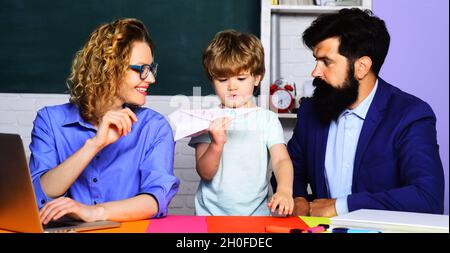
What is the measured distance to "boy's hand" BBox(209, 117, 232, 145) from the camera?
1957 mm

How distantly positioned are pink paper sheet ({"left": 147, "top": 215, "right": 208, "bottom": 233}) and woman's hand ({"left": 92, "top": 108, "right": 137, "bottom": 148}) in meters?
0.27

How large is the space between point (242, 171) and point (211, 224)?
616 millimetres

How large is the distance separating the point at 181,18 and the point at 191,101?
0.48 meters

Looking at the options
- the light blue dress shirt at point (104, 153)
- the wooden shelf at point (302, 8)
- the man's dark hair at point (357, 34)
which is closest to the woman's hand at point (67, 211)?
the light blue dress shirt at point (104, 153)

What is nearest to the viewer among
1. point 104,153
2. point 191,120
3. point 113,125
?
point 113,125

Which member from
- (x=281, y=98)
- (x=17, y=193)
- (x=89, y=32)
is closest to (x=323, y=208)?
(x=17, y=193)

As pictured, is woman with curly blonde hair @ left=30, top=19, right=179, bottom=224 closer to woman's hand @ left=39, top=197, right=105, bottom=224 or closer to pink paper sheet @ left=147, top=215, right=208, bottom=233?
pink paper sheet @ left=147, top=215, right=208, bottom=233

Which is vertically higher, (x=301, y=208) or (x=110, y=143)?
(x=110, y=143)

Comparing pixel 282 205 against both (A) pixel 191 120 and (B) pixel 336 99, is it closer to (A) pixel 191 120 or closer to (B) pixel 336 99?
(A) pixel 191 120

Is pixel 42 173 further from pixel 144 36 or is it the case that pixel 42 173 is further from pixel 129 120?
pixel 144 36

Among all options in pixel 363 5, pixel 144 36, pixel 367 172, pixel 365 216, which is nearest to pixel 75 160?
pixel 144 36

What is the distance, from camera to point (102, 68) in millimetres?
2023

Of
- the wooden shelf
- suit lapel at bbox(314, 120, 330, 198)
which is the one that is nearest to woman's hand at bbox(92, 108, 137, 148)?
suit lapel at bbox(314, 120, 330, 198)

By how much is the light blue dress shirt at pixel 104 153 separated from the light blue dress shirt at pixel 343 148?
679mm
